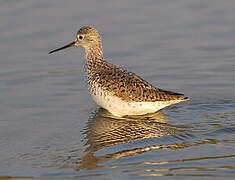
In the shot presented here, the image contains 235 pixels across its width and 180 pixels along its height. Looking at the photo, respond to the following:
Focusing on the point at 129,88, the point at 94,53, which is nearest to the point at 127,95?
the point at 129,88

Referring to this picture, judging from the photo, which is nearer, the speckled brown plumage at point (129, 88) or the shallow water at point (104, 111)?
the shallow water at point (104, 111)

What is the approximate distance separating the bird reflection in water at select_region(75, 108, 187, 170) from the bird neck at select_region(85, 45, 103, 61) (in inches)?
38.2

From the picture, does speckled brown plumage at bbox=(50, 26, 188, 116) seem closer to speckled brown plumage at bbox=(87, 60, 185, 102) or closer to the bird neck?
speckled brown plumage at bbox=(87, 60, 185, 102)

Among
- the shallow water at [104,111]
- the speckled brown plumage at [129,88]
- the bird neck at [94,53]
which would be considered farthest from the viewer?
the bird neck at [94,53]

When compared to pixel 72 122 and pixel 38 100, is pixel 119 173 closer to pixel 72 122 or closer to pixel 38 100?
pixel 72 122

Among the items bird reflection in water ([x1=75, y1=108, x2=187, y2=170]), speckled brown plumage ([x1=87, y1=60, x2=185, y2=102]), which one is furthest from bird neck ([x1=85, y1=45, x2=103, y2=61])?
bird reflection in water ([x1=75, y1=108, x2=187, y2=170])

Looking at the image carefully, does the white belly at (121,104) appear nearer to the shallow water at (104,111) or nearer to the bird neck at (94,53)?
the shallow water at (104,111)

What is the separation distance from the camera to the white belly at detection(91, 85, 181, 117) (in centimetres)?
1052

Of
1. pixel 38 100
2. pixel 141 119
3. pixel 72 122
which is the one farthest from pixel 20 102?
pixel 141 119

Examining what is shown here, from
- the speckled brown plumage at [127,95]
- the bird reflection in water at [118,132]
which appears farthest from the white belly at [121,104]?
the bird reflection in water at [118,132]

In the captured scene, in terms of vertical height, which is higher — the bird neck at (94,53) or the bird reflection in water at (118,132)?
the bird neck at (94,53)

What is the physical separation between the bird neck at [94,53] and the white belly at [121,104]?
1.03 meters

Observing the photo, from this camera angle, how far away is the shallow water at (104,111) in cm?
838

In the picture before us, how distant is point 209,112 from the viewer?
10438 millimetres
